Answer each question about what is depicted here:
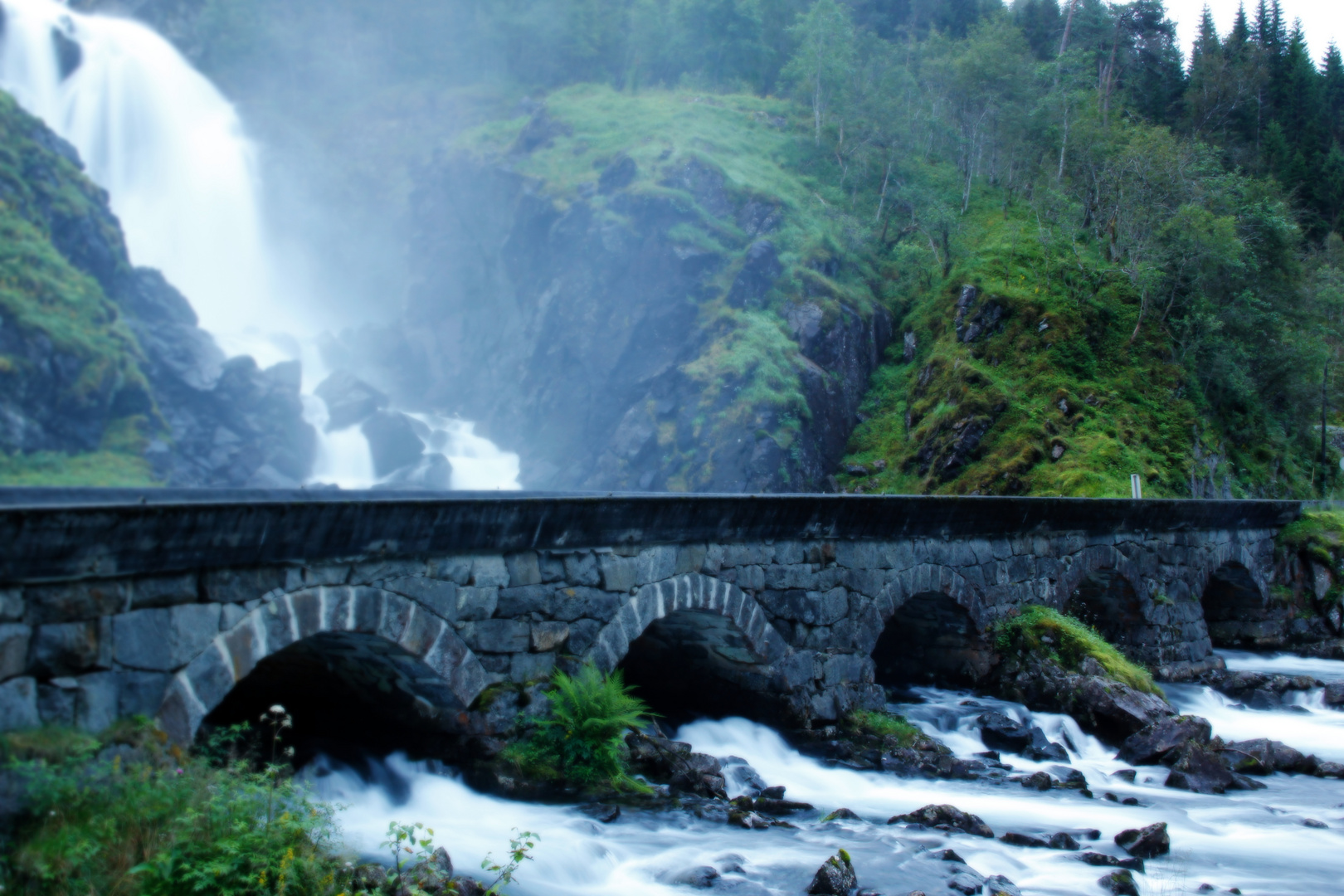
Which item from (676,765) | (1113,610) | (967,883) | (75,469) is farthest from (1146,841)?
(75,469)

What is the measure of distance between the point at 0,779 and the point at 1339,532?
20784 mm

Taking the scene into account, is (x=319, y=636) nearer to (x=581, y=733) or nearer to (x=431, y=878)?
(x=581, y=733)

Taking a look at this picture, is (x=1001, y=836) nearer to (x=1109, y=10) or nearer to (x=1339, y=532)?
(x=1339, y=532)

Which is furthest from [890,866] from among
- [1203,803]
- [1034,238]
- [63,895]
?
[1034,238]

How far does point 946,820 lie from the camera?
7156 mm

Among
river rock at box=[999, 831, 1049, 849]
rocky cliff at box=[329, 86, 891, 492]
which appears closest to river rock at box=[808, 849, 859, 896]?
river rock at box=[999, 831, 1049, 849]

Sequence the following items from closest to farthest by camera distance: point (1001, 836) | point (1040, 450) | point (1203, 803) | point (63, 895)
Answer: point (63, 895), point (1001, 836), point (1203, 803), point (1040, 450)

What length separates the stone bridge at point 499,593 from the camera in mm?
4590

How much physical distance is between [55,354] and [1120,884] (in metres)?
30.5

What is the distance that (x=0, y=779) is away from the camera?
400 cm

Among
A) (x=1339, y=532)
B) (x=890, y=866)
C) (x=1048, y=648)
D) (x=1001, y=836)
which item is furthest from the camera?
(x=1339, y=532)

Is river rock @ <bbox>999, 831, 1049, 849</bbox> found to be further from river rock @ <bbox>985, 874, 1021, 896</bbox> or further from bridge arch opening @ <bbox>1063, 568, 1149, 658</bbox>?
bridge arch opening @ <bbox>1063, 568, 1149, 658</bbox>

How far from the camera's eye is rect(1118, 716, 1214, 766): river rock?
9.62 m

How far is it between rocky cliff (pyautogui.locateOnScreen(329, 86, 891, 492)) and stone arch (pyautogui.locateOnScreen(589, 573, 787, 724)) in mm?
16181
